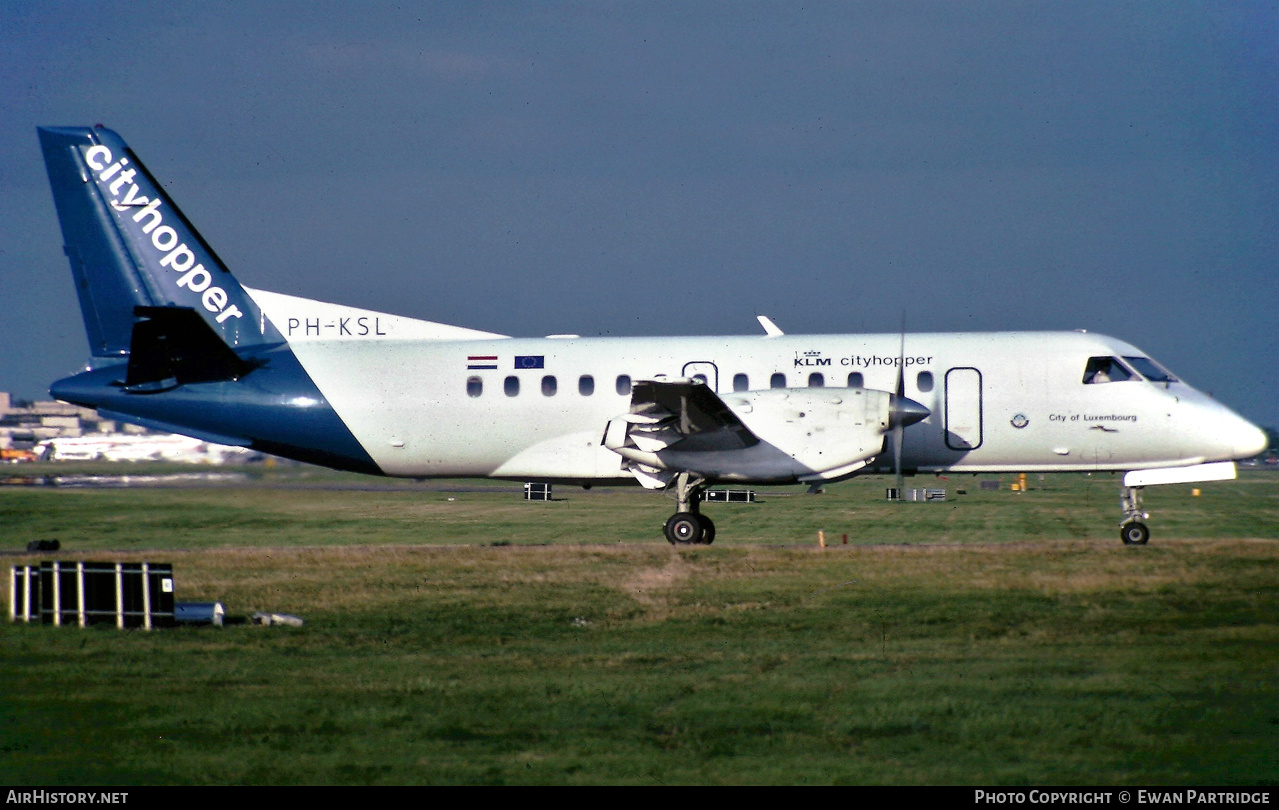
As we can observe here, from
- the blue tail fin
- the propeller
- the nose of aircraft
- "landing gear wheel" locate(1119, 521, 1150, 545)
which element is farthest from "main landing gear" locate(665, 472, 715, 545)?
the nose of aircraft

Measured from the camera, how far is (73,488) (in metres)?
39.1

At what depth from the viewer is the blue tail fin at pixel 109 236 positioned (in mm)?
23078

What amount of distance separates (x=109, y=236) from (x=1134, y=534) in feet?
62.0

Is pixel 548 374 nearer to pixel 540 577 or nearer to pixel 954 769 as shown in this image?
pixel 540 577

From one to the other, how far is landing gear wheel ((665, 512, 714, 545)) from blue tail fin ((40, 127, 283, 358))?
8.99m

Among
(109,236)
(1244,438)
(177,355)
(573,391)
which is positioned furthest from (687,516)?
(109,236)

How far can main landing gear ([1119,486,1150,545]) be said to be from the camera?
21.7 metres

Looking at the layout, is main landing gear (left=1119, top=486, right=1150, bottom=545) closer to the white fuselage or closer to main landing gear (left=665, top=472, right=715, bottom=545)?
the white fuselage

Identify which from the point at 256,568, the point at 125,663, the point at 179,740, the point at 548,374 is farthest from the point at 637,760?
the point at 548,374

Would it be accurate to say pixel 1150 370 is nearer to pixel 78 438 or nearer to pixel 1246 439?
pixel 1246 439

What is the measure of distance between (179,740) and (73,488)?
33035 millimetres

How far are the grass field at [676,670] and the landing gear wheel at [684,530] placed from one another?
789 mm

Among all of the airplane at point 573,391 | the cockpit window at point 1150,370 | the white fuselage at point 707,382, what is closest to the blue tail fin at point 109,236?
the airplane at point 573,391

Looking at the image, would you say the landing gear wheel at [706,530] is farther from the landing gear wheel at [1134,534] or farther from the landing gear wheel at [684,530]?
the landing gear wheel at [1134,534]
